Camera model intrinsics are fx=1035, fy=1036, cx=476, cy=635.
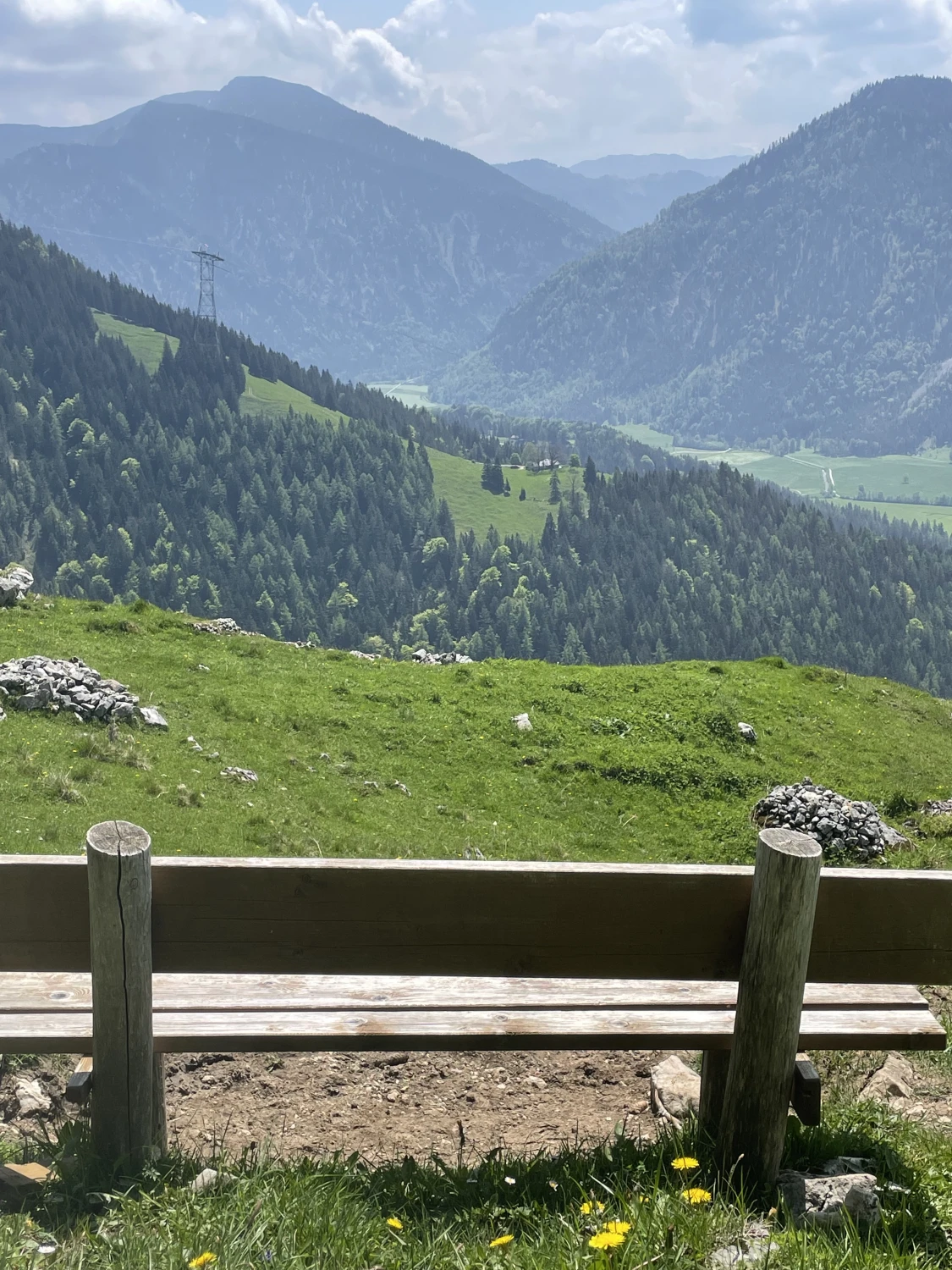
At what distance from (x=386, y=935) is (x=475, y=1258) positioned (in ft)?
4.89

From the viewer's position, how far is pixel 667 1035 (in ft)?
18.6

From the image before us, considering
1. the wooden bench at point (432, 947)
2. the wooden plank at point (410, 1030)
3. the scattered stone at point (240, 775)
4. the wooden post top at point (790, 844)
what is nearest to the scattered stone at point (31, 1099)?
the wooden bench at point (432, 947)

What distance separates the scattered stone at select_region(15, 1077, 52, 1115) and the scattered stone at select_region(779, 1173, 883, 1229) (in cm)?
566

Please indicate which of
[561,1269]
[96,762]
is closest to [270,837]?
[96,762]

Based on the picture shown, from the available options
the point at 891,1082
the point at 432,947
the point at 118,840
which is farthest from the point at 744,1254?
the point at 891,1082

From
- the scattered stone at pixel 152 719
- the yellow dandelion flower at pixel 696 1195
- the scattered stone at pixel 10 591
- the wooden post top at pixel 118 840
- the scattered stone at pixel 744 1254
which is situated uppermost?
the wooden post top at pixel 118 840

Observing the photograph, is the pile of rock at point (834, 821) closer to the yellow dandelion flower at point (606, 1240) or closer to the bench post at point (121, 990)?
the yellow dandelion flower at point (606, 1240)

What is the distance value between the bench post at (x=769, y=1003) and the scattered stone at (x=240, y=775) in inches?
616

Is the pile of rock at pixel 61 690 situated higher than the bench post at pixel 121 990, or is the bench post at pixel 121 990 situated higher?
the bench post at pixel 121 990

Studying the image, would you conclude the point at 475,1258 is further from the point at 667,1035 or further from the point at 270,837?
the point at 270,837

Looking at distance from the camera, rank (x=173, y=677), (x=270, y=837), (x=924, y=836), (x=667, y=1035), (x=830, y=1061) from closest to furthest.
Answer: (x=667, y=1035) → (x=830, y=1061) → (x=270, y=837) → (x=924, y=836) → (x=173, y=677)

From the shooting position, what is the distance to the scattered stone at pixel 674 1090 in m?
7.71

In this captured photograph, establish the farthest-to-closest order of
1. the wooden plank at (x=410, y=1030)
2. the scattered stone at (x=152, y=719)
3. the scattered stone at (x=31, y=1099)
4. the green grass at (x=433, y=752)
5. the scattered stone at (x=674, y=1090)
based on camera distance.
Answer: the scattered stone at (x=152, y=719)
the green grass at (x=433, y=752)
the scattered stone at (x=31, y=1099)
the scattered stone at (x=674, y=1090)
the wooden plank at (x=410, y=1030)

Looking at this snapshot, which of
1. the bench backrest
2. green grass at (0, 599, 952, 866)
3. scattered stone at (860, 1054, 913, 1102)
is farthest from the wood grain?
green grass at (0, 599, 952, 866)
